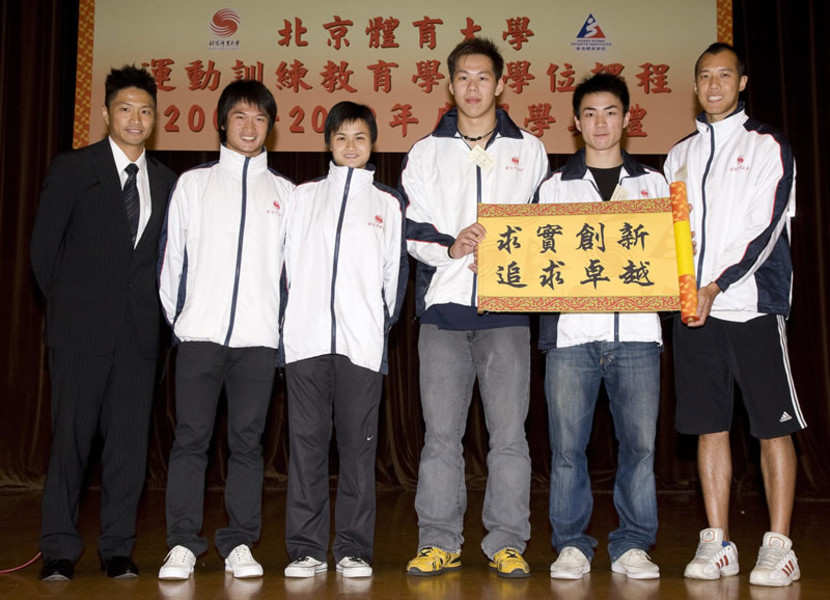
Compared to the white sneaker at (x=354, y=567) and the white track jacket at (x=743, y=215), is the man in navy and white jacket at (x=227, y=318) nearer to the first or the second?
the white sneaker at (x=354, y=567)

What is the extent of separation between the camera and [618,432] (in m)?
2.80

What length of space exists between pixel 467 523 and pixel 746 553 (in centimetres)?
131

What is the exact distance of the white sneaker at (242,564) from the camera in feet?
8.68

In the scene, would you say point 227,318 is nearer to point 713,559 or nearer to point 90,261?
point 90,261

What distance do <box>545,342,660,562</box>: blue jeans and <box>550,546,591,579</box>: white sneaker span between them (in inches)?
1.8

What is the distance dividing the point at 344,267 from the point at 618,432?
3.88ft

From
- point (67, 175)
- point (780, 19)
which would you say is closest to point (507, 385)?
point (67, 175)

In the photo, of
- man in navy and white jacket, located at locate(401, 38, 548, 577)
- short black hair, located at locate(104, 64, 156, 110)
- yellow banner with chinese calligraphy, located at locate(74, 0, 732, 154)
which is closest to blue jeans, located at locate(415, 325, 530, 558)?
man in navy and white jacket, located at locate(401, 38, 548, 577)

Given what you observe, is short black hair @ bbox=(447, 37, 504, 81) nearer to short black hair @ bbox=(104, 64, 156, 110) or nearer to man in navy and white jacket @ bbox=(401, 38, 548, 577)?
man in navy and white jacket @ bbox=(401, 38, 548, 577)

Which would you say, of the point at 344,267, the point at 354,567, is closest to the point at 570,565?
the point at 354,567

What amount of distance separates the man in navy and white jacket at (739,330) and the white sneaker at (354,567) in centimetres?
114

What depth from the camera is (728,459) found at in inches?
110

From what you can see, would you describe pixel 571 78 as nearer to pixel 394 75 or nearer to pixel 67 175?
pixel 394 75

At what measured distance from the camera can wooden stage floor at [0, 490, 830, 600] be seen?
243cm
